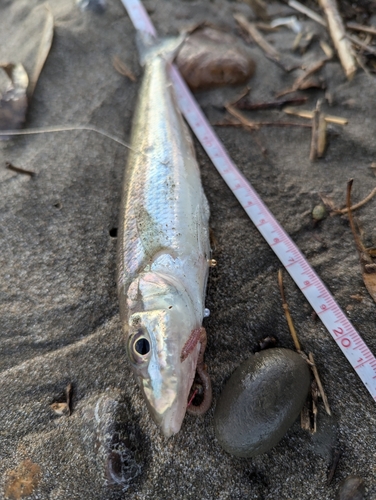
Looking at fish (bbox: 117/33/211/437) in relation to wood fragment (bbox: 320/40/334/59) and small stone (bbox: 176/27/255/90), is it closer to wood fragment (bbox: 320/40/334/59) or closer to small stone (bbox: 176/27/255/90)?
small stone (bbox: 176/27/255/90)

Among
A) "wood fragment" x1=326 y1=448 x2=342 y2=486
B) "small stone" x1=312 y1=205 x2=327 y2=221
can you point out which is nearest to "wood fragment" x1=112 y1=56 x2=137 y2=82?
"small stone" x1=312 y1=205 x2=327 y2=221

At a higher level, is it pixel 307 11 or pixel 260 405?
pixel 307 11

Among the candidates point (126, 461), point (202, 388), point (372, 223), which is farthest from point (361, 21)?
point (126, 461)

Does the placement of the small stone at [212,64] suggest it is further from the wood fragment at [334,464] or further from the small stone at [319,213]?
the wood fragment at [334,464]

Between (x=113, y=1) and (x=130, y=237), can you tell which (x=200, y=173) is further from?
(x=113, y=1)

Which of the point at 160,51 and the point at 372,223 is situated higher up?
the point at 160,51

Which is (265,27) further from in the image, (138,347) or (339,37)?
(138,347)

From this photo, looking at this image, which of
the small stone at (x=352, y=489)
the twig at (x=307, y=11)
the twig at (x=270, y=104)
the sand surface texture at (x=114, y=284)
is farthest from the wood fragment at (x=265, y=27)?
the small stone at (x=352, y=489)

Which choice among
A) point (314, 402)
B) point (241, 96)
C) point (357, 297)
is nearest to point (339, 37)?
point (241, 96)
